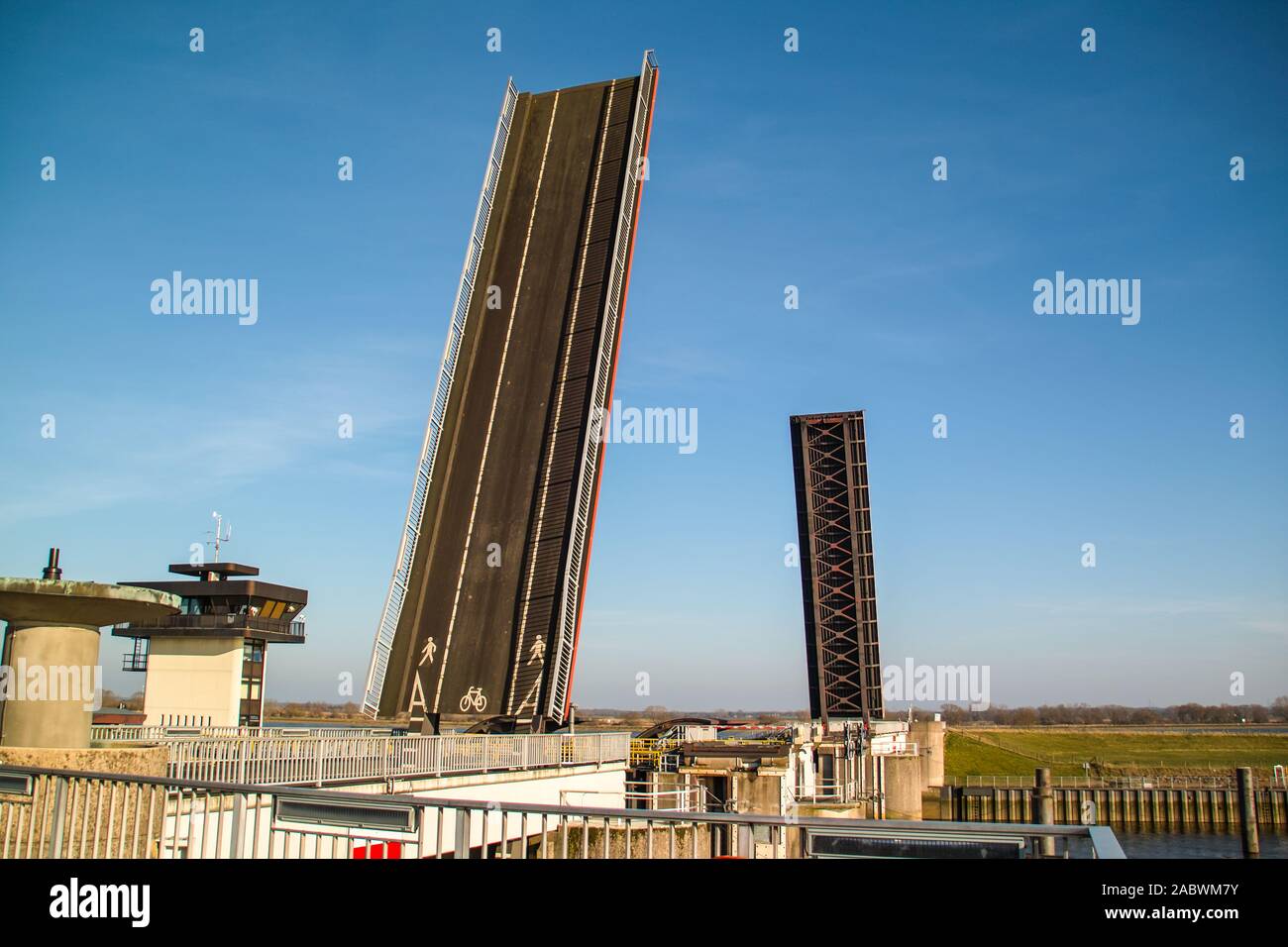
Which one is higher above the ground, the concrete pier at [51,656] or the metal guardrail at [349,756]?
the concrete pier at [51,656]

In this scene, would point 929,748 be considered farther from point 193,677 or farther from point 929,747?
point 193,677

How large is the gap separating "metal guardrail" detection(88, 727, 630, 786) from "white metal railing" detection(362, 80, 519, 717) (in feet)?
7.45

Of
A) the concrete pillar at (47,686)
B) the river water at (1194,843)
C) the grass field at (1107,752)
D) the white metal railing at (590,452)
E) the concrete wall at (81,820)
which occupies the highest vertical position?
the white metal railing at (590,452)

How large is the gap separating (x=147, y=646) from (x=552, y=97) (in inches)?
745

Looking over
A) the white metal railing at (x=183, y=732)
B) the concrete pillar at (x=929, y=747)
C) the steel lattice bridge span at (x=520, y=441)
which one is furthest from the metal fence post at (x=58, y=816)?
the concrete pillar at (x=929, y=747)

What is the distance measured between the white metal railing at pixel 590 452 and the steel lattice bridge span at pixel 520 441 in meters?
0.03

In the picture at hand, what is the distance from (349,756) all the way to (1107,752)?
64393 mm

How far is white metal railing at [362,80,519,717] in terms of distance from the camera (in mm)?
18000

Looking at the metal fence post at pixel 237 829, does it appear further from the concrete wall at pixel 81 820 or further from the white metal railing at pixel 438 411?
the white metal railing at pixel 438 411

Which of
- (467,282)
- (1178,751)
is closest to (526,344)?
(467,282)

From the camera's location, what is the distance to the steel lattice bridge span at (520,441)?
17922 mm

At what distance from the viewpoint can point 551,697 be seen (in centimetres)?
1786

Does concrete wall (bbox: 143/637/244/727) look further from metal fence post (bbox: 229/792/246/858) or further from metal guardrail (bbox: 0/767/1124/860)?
metal fence post (bbox: 229/792/246/858)
